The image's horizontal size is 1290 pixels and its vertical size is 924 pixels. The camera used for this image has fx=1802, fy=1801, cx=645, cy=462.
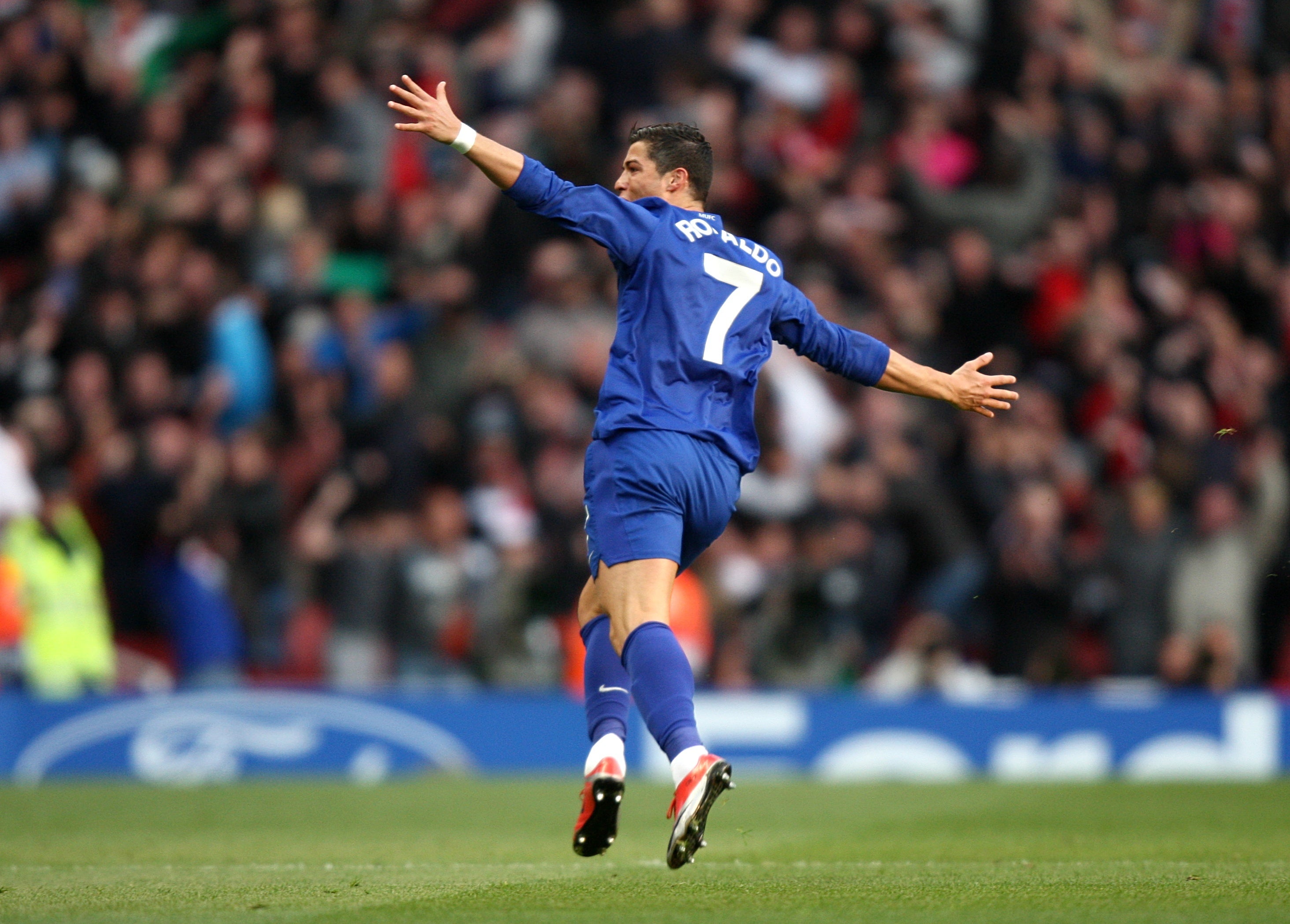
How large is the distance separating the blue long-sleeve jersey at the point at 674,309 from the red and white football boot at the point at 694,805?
1116mm

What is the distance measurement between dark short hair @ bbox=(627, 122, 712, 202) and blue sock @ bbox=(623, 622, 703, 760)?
1452 millimetres

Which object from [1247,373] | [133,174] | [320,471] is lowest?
[320,471]

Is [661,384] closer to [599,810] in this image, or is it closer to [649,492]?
[649,492]

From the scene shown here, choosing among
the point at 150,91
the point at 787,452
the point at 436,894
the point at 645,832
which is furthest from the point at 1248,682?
the point at 150,91

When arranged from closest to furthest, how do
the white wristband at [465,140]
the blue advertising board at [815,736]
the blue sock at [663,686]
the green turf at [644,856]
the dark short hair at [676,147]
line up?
the green turf at [644,856] → the blue sock at [663,686] → the white wristband at [465,140] → the dark short hair at [676,147] → the blue advertising board at [815,736]

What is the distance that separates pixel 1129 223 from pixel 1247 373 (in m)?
2.06

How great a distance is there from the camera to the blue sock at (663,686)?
210 inches

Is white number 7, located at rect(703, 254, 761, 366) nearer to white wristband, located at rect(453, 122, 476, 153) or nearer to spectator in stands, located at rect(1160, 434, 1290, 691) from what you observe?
white wristband, located at rect(453, 122, 476, 153)

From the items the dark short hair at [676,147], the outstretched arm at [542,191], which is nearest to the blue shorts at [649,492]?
the outstretched arm at [542,191]

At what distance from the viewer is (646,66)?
14781 millimetres

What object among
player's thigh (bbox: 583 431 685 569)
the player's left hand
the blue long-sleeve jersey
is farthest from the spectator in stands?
player's thigh (bbox: 583 431 685 569)

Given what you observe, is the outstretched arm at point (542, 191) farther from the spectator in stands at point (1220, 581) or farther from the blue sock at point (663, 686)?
the spectator in stands at point (1220, 581)

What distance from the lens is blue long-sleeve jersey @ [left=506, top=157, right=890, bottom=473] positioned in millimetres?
5512

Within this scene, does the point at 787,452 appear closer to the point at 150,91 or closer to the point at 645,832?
the point at 645,832
